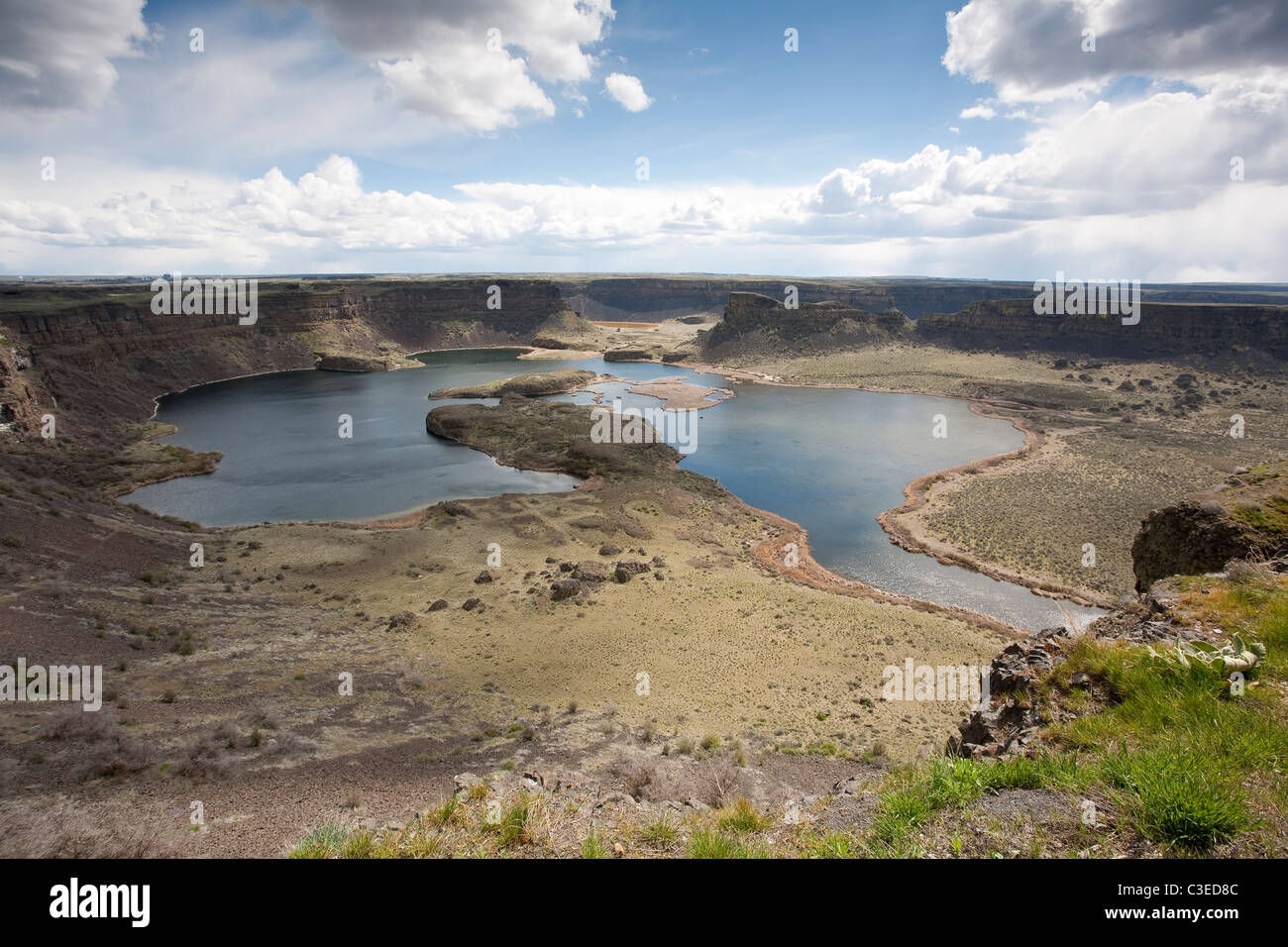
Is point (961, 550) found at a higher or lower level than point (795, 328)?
lower

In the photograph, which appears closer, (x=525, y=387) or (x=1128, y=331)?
(x=525, y=387)

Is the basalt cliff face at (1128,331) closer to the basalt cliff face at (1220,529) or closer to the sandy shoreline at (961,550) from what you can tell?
the sandy shoreline at (961,550)

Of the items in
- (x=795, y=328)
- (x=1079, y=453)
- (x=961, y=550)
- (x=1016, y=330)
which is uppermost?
(x=795, y=328)

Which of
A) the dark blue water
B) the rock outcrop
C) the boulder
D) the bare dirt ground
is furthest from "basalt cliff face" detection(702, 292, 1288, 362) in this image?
the boulder

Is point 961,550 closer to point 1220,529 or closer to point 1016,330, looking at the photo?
point 1220,529

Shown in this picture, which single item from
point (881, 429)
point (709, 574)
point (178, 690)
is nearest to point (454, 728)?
point (178, 690)

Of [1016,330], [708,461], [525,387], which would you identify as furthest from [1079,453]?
[525,387]

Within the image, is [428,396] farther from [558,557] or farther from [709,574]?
[709,574]

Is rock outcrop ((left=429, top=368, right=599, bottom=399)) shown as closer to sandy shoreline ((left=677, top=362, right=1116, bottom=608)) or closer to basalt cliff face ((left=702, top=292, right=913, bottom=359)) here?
basalt cliff face ((left=702, top=292, right=913, bottom=359))
